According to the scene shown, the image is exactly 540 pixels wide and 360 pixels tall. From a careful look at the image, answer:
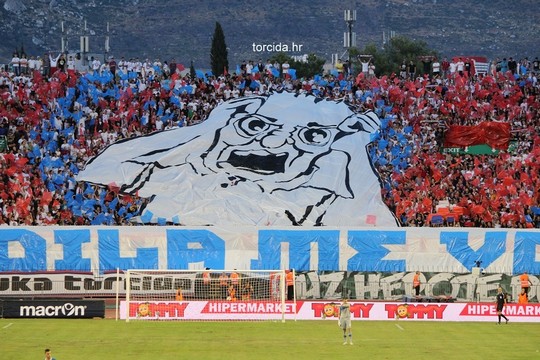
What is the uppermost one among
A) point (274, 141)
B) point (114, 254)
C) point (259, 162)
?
point (274, 141)

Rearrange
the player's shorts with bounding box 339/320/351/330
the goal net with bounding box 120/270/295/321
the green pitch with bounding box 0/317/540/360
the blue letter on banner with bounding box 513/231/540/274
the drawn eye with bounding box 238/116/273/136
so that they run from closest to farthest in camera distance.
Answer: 1. the green pitch with bounding box 0/317/540/360
2. the player's shorts with bounding box 339/320/351/330
3. the goal net with bounding box 120/270/295/321
4. the blue letter on banner with bounding box 513/231/540/274
5. the drawn eye with bounding box 238/116/273/136

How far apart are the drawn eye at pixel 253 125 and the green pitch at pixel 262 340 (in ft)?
66.5

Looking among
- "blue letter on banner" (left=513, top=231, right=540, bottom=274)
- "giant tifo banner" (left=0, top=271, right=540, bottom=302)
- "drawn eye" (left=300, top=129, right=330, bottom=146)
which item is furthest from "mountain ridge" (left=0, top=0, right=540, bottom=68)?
"giant tifo banner" (left=0, top=271, right=540, bottom=302)

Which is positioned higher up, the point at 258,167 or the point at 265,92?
the point at 265,92

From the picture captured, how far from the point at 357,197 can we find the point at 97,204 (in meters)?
13.5

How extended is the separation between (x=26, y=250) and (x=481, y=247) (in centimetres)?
2171

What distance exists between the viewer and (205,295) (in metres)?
49.4

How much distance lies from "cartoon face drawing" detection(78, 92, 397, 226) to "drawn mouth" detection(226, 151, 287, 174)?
0.05m

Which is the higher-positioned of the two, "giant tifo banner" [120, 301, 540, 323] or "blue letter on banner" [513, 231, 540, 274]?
"blue letter on banner" [513, 231, 540, 274]

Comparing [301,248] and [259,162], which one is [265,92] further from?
[301,248]

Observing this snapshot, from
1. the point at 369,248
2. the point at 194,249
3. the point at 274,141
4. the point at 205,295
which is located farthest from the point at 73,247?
the point at 274,141

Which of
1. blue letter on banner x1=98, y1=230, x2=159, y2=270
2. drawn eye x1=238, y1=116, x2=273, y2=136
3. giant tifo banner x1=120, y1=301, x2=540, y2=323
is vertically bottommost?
giant tifo banner x1=120, y1=301, x2=540, y2=323

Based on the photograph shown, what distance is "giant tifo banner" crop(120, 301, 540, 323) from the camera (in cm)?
4700

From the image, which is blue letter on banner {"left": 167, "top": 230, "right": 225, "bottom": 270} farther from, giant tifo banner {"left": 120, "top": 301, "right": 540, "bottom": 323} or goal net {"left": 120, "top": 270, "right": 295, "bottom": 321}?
giant tifo banner {"left": 120, "top": 301, "right": 540, "bottom": 323}
